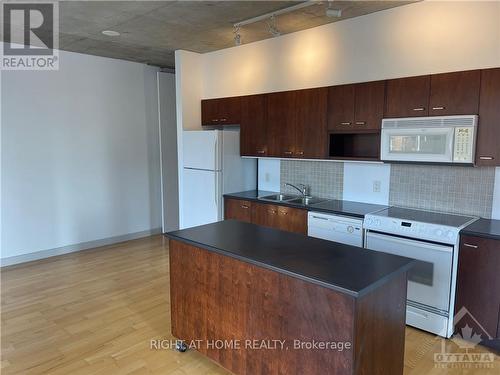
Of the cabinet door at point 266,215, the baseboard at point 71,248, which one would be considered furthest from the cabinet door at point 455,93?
the baseboard at point 71,248

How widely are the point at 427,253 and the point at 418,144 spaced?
3.07ft

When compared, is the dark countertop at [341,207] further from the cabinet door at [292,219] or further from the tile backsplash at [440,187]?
the tile backsplash at [440,187]

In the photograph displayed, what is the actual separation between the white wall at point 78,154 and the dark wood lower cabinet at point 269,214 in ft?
6.98

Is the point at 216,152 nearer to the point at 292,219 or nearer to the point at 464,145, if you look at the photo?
the point at 292,219

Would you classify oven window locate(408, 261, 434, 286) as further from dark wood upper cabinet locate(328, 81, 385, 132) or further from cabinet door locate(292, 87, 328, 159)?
cabinet door locate(292, 87, 328, 159)

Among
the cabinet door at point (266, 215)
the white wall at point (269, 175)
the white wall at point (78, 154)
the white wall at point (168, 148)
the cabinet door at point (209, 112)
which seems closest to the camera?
the cabinet door at point (266, 215)

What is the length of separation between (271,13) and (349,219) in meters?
2.09

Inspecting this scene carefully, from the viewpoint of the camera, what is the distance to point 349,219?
3430 mm

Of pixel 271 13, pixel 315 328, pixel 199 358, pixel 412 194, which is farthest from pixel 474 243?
pixel 271 13

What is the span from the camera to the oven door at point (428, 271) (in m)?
2.86

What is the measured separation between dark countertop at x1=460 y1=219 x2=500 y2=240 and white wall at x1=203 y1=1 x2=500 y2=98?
4.18ft

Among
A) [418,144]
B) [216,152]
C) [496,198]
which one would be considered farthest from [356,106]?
[216,152]

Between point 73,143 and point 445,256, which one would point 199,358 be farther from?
point 73,143

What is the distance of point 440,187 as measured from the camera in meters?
3.36
